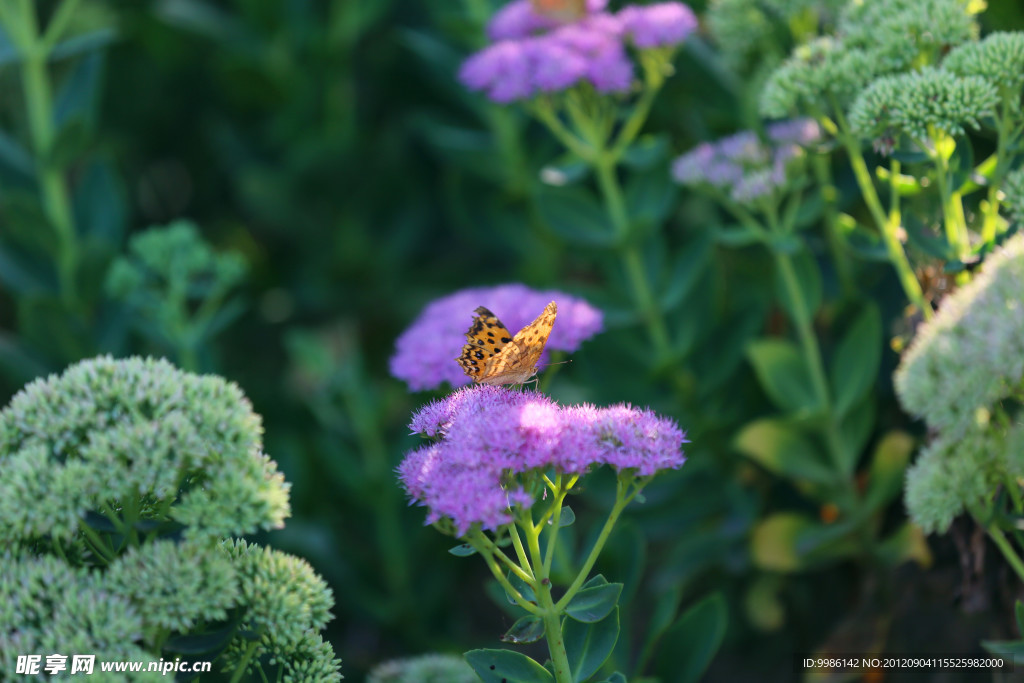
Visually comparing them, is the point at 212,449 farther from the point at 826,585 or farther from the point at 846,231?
the point at 826,585

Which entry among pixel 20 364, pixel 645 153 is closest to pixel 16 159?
pixel 20 364

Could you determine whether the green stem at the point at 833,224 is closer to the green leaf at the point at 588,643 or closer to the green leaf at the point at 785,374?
the green leaf at the point at 785,374

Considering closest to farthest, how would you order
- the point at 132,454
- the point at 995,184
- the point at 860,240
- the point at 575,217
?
the point at 132,454 < the point at 995,184 < the point at 860,240 < the point at 575,217

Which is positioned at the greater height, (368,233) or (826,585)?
(368,233)

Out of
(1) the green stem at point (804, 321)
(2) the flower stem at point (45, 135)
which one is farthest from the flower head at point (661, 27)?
(2) the flower stem at point (45, 135)

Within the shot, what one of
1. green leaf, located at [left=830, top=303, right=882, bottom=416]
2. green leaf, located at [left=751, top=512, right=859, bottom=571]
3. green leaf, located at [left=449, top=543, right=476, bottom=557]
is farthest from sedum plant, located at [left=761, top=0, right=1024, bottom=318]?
green leaf, located at [left=449, top=543, right=476, bottom=557]

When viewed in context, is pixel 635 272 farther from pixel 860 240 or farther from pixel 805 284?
pixel 860 240

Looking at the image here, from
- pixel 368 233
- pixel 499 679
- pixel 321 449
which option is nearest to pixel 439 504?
pixel 499 679
